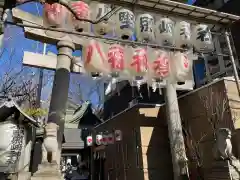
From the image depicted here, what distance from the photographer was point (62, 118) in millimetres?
9203

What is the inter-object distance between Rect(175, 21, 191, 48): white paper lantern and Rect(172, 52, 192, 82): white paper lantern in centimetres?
33

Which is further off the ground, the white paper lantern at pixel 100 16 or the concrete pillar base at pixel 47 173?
the white paper lantern at pixel 100 16

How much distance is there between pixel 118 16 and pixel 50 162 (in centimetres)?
462

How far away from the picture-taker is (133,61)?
7.69 m

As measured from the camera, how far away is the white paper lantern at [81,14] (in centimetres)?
716

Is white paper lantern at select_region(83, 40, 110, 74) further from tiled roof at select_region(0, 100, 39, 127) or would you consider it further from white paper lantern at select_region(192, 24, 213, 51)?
white paper lantern at select_region(192, 24, 213, 51)

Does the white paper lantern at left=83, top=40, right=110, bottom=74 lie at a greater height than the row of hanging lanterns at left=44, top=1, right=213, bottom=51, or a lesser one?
lesser

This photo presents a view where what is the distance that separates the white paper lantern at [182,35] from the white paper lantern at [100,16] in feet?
7.24

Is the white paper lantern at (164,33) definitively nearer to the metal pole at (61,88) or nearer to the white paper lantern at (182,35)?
the white paper lantern at (182,35)

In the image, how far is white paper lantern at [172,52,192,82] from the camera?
7.96m

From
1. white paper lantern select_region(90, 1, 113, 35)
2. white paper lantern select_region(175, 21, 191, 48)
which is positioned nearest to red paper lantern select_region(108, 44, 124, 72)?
white paper lantern select_region(90, 1, 113, 35)

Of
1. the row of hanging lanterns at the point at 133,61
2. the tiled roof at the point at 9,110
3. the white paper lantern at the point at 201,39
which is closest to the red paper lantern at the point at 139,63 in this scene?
the row of hanging lanterns at the point at 133,61

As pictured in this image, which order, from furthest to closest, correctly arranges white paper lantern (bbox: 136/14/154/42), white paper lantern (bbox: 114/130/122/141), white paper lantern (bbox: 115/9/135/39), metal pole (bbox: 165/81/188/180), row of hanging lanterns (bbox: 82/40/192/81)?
white paper lantern (bbox: 114/130/122/141) < metal pole (bbox: 165/81/188/180) < white paper lantern (bbox: 136/14/154/42) < white paper lantern (bbox: 115/9/135/39) < row of hanging lanterns (bbox: 82/40/192/81)

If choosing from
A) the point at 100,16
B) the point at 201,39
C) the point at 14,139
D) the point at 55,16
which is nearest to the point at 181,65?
the point at 201,39
